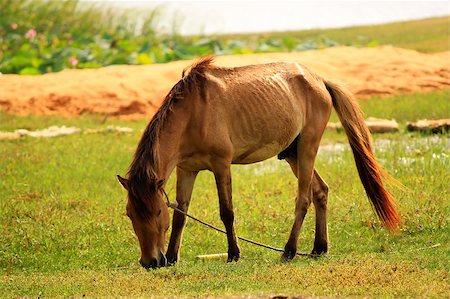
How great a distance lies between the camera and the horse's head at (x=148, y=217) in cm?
877

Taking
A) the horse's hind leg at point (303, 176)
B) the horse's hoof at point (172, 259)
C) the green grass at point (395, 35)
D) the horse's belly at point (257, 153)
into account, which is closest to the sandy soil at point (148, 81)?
the green grass at point (395, 35)

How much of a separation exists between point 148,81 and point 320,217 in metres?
11.2

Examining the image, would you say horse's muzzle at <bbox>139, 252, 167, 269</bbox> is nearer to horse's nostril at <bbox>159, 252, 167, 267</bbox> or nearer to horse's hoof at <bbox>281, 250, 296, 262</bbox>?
horse's nostril at <bbox>159, 252, 167, 267</bbox>

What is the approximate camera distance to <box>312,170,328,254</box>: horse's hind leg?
10.1 meters

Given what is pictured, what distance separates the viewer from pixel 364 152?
10266 millimetres

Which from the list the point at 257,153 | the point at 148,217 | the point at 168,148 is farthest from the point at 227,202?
the point at 148,217

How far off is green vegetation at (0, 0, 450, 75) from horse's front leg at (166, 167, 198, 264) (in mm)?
14686

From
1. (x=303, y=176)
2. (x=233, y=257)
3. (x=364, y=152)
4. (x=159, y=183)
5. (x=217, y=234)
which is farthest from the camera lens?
(x=217, y=234)

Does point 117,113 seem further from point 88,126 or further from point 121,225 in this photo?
point 121,225

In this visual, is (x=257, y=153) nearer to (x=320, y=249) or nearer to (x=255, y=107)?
(x=255, y=107)

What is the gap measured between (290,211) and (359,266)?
3113 millimetres

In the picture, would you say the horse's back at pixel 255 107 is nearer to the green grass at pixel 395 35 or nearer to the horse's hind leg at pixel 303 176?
the horse's hind leg at pixel 303 176

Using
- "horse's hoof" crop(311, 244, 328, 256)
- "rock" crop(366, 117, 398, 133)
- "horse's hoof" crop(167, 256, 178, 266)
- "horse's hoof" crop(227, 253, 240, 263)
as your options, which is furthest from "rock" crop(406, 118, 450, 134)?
"horse's hoof" crop(167, 256, 178, 266)

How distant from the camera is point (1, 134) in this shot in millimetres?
17297
